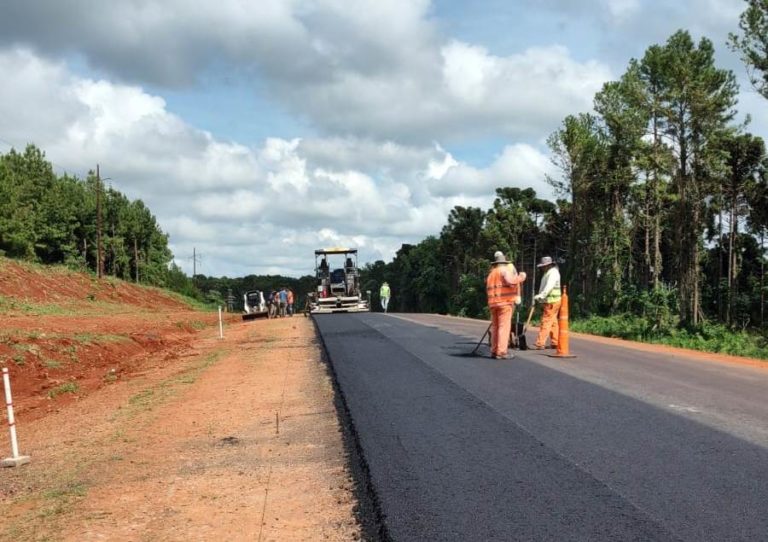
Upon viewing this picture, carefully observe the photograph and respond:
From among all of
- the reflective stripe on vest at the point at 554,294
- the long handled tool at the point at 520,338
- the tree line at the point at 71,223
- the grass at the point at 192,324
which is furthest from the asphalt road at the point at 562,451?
the tree line at the point at 71,223

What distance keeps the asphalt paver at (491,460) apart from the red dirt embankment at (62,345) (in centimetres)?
742

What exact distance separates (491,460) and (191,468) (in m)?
2.73

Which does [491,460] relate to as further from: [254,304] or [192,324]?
[254,304]

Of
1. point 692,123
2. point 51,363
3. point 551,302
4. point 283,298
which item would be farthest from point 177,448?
point 283,298

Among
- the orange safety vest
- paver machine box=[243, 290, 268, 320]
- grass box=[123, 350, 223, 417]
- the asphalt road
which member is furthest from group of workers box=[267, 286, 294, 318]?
the asphalt road

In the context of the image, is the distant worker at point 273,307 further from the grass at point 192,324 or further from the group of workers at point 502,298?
the group of workers at point 502,298

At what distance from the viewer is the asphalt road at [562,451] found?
174 inches

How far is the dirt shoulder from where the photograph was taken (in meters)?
5.00

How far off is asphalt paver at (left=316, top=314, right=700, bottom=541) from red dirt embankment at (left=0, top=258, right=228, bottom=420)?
24.3ft

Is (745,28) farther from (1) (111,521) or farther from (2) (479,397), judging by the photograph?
(1) (111,521)

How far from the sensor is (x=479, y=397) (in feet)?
27.8

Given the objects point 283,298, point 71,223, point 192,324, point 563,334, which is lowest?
point 192,324

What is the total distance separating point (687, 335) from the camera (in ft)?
70.1

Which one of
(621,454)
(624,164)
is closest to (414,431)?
(621,454)
